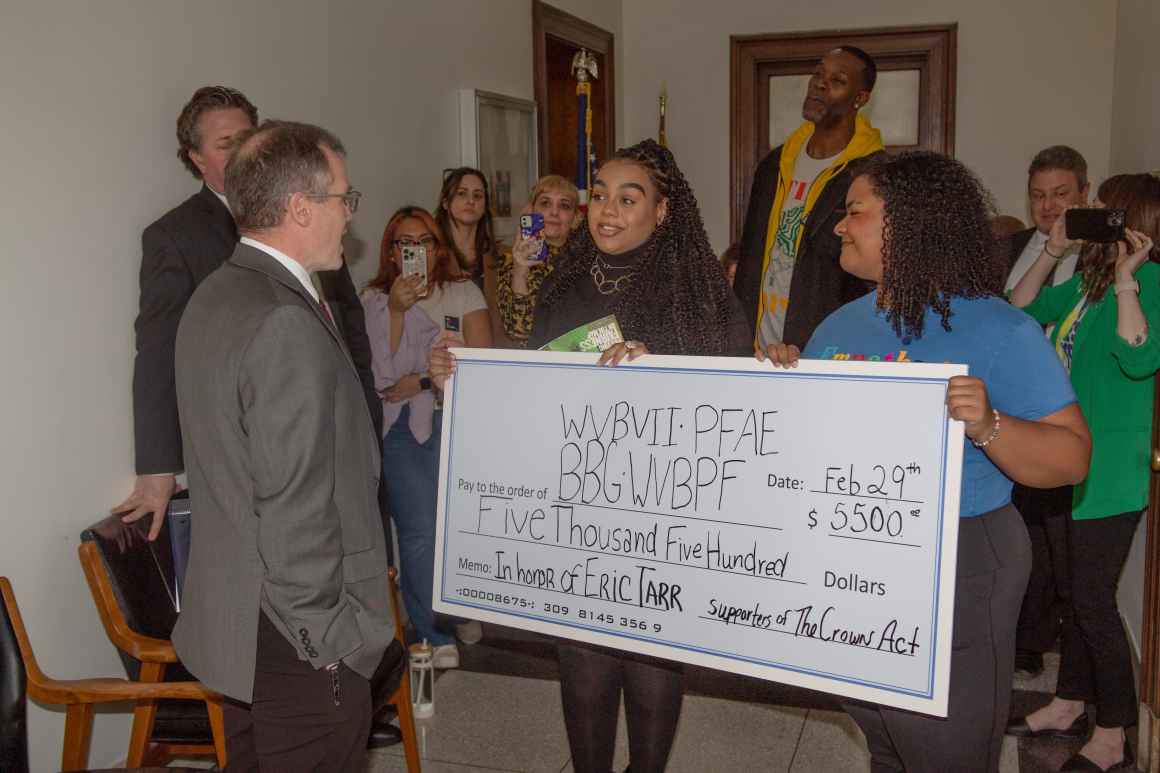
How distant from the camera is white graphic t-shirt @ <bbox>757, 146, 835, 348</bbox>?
3.14 meters

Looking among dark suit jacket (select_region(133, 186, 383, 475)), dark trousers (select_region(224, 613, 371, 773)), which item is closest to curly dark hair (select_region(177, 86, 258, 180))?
dark suit jacket (select_region(133, 186, 383, 475))

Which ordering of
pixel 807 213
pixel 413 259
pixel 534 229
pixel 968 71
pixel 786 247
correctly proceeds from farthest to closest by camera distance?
pixel 968 71 → pixel 534 229 → pixel 413 259 → pixel 786 247 → pixel 807 213

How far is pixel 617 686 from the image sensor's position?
216 cm

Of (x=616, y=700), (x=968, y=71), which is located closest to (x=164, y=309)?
(x=616, y=700)

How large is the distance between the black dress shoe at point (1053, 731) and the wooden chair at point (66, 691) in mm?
2196

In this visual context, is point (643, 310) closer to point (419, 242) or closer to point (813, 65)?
point (419, 242)

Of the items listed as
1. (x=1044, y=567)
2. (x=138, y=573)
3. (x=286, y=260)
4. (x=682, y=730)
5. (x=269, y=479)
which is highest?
(x=286, y=260)

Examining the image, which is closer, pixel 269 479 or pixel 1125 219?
pixel 269 479

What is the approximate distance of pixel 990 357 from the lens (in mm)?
1598

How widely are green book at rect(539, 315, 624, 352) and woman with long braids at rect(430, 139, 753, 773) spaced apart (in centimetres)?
5

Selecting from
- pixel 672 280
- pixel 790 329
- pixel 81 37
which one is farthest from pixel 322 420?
pixel 790 329

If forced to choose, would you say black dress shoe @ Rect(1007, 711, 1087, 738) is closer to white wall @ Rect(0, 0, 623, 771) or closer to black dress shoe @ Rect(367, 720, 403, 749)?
black dress shoe @ Rect(367, 720, 403, 749)

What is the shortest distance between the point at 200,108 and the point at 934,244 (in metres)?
1.91

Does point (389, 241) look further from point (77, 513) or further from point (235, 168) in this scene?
point (235, 168)
